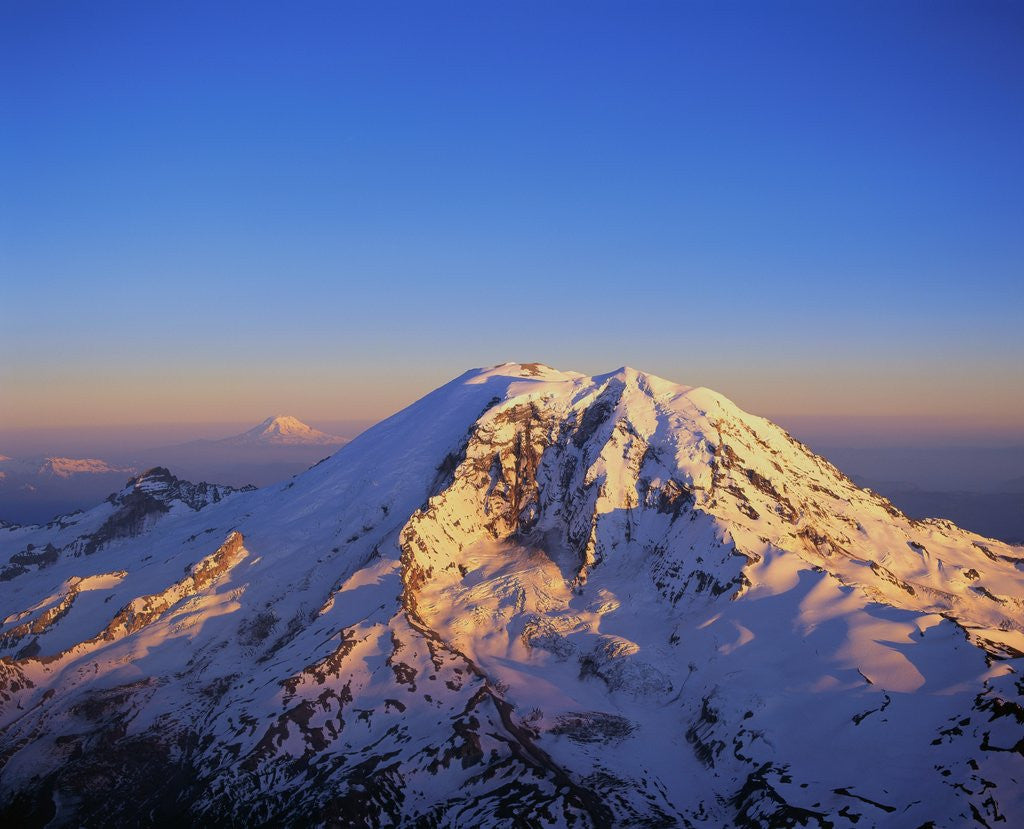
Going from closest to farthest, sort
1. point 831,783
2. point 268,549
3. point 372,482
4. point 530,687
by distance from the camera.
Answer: point 831,783 → point 530,687 → point 268,549 → point 372,482

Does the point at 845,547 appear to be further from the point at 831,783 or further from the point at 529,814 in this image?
the point at 529,814

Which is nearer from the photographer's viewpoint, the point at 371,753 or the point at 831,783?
the point at 831,783

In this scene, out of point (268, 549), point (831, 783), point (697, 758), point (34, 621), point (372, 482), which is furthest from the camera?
point (372, 482)

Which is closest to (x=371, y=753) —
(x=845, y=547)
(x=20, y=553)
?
(x=845, y=547)

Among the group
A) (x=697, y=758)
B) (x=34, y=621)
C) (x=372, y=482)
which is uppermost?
(x=372, y=482)

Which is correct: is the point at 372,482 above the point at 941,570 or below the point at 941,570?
above

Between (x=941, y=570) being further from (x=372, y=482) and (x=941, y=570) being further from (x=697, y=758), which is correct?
(x=372, y=482)

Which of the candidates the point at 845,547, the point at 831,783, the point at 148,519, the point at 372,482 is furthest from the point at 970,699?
the point at 148,519
